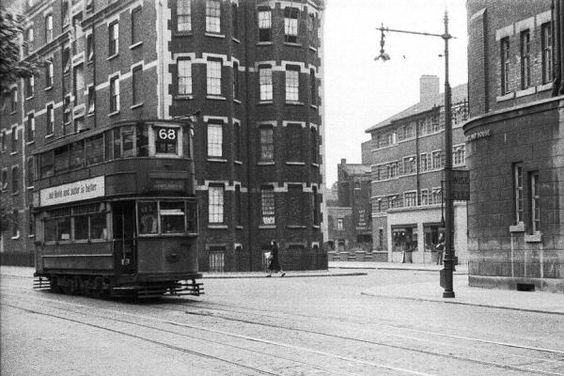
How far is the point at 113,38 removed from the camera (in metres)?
48.4

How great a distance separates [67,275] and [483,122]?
1391 centimetres

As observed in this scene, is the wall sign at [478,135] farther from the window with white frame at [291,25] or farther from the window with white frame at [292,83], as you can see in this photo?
the window with white frame at [291,25]

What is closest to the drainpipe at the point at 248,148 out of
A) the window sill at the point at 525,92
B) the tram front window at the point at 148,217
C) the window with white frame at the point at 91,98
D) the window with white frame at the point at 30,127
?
the window with white frame at the point at 91,98

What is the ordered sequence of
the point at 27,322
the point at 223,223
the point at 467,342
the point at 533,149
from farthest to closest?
the point at 223,223, the point at 533,149, the point at 27,322, the point at 467,342

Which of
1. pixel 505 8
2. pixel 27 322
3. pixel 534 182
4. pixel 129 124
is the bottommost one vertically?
pixel 27 322

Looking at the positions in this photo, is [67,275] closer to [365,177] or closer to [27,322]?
[27,322]

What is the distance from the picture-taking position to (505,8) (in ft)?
87.7

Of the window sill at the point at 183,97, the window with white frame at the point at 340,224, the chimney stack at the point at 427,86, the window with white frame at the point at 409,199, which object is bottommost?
the window with white frame at the point at 340,224

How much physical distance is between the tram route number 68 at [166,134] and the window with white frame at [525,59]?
419 inches

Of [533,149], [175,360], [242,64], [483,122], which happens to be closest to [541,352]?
[175,360]

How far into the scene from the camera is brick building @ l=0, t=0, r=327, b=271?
43.8m

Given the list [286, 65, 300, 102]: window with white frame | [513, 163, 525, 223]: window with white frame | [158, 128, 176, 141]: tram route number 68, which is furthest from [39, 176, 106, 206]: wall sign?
[286, 65, 300, 102]: window with white frame

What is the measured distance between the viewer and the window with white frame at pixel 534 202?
24.7 metres

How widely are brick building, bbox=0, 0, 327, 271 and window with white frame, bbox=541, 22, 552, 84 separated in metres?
19.8
